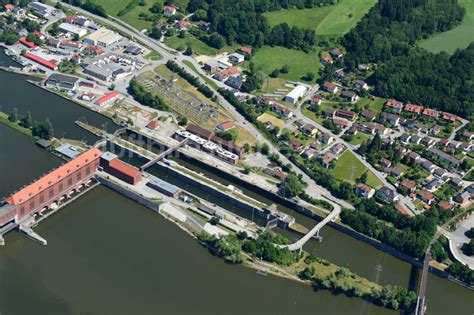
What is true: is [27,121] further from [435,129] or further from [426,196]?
[435,129]

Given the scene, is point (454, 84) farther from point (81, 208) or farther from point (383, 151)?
point (81, 208)

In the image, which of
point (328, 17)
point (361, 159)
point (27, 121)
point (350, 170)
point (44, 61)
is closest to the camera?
point (350, 170)

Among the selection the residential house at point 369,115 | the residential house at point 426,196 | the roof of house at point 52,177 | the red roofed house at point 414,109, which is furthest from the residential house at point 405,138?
the roof of house at point 52,177

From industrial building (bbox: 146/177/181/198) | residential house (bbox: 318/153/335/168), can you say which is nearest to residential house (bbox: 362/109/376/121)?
residential house (bbox: 318/153/335/168)

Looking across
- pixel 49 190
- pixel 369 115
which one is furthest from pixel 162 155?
pixel 369 115

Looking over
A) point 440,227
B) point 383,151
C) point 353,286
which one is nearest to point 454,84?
point 383,151

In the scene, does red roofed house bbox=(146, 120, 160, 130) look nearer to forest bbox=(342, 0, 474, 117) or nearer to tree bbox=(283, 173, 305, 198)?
tree bbox=(283, 173, 305, 198)
